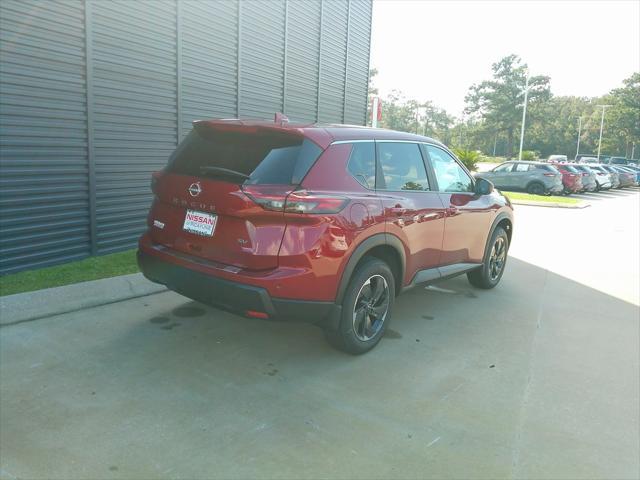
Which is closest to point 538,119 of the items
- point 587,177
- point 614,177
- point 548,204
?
point 614,177

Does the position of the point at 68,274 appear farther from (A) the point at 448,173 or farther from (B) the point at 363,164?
(A) the point at 448,173

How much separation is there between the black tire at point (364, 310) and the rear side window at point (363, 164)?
0.62 metres

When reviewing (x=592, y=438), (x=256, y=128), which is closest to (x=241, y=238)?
(x=256, y=128)

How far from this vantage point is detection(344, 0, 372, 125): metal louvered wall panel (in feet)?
42.9

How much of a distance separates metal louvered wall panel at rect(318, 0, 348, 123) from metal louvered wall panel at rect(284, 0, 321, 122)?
27 centimetres

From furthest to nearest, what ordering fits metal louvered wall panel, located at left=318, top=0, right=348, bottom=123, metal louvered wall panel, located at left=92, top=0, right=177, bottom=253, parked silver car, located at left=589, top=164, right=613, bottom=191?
parked silver car, located at left=589, top=164, right=613, bottom=191 < metal louvered wall panel, located at left=318, top=0, right=348, bottom=123 < metal louvered wall panel, located at left=92, top=0, right=177, bottom=253

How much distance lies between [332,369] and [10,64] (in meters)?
4.70

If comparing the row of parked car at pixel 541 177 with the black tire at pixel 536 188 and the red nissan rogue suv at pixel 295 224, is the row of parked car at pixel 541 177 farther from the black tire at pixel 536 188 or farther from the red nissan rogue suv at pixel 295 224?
the red nissan rogue suv at pixel 295 224

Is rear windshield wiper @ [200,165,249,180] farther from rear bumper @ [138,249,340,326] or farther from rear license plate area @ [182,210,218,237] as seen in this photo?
rear bumper @ [138,249,340,326]

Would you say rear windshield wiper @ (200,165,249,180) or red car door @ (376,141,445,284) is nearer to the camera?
rear windshield wiper @ (200,165,249,180)

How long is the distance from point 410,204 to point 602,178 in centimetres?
2855

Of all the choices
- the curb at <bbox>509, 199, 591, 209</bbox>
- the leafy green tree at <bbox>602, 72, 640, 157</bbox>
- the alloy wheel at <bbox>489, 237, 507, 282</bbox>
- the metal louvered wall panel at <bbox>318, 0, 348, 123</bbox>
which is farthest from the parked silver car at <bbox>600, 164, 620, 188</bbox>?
the leafy green tree at <bbox>602, 72, 640, 157</bbox>

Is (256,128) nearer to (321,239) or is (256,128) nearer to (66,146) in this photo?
(321,239)

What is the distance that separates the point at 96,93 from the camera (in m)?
6.87
